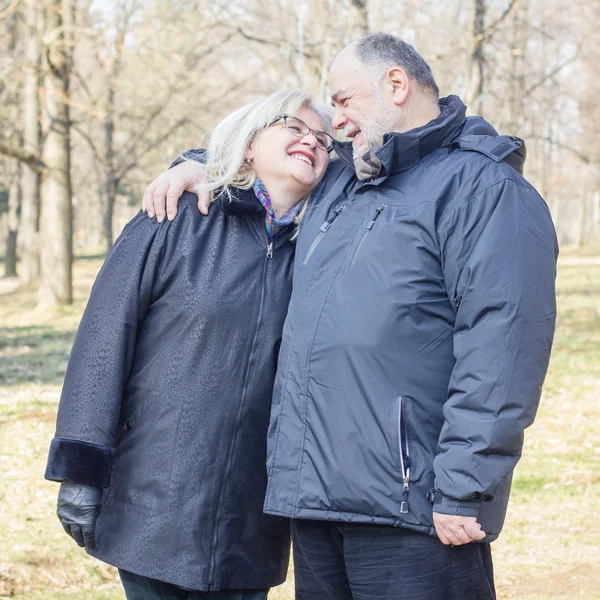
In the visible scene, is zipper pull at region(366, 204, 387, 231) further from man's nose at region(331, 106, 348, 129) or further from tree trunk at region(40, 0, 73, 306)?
tree trunk at region(40, 0, 73, 306)

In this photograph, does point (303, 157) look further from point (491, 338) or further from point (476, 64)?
point (476, 64)

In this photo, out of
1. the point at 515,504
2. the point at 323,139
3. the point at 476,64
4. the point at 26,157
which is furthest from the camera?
the point at 26,157

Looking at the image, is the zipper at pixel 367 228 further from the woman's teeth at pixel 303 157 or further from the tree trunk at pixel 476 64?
the tree trunk at pixel 476 64

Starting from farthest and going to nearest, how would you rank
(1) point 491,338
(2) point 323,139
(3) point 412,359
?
(2) point 323,139 → (3) point 412,359 → (1) point 491,338

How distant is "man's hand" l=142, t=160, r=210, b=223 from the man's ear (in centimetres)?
73

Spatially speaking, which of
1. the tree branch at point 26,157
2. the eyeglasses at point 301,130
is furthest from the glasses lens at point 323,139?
the tree branch at point 26,157

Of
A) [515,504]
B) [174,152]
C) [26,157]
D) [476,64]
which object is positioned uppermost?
[476,64]

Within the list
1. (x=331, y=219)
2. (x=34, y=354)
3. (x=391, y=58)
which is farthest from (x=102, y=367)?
(x=34, y=354)

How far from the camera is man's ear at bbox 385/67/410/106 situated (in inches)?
107

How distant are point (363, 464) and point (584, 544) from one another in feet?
10.9

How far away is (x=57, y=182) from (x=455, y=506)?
15230 mm

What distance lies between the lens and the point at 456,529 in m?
2.38

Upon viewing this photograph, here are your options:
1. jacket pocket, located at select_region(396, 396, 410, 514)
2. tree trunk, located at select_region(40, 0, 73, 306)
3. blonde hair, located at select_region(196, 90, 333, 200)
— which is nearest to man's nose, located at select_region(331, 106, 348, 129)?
blonde hair, located at select_region(196, 90, 333, 200)

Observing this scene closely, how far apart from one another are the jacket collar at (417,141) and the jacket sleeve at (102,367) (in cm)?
83
